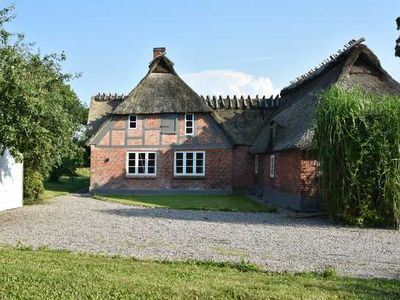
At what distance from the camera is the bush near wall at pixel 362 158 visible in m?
14.6

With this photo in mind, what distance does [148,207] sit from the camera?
21062mm

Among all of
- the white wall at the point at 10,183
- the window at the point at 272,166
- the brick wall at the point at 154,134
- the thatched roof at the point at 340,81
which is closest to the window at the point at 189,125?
the brick wall at the point at 154,134

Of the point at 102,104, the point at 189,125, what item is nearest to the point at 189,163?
the point at 189,125

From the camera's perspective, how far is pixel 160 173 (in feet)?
96.0

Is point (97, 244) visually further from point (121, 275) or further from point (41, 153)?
point (41, 153)

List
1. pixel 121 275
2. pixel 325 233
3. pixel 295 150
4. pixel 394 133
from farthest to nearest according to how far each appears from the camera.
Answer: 1. pixel 295 150
2. pixel 394 133
3. pixel 325 233
4. pixel 121 275

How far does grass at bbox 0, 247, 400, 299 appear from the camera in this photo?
6.33 metres

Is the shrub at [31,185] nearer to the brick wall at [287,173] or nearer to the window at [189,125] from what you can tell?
the window at [189,125]

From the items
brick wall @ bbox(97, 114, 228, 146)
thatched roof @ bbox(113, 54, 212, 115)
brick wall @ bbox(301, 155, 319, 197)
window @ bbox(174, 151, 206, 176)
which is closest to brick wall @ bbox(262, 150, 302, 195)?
brick wall @ bbox(301, 155, 319, 197)

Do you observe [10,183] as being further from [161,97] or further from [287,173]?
[161,97]

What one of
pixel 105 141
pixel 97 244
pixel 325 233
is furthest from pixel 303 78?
pixel 97 244

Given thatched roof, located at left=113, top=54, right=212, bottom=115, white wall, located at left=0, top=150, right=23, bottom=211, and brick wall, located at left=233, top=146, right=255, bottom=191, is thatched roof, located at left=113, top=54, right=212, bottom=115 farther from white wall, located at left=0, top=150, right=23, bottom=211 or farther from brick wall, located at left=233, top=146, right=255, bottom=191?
white wall, located at left=0, top=150, right=23, bottom=211

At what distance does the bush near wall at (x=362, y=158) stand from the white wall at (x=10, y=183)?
12428 millimetres

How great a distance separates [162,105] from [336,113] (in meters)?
15.8
